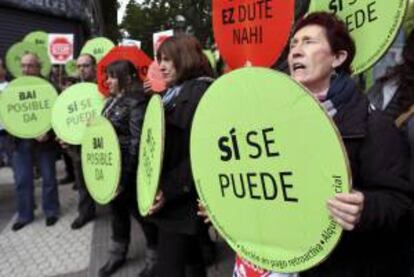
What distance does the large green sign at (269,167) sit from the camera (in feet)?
5.28

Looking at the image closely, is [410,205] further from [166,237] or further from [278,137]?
[166,237]

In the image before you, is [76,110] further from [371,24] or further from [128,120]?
[371,24]

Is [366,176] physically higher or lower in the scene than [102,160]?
higher

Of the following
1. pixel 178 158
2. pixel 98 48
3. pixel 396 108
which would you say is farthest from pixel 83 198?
pixel 396 108

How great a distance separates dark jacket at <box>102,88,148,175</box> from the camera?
382cm

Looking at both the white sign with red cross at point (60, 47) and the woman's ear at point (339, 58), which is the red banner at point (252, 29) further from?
the white sign with red cross at point (60, 47)

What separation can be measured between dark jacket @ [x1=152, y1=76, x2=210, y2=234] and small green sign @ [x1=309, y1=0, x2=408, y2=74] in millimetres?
842

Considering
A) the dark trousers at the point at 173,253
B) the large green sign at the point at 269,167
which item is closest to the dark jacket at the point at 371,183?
the large green sign at the point at 269,167

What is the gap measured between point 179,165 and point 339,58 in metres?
1.22

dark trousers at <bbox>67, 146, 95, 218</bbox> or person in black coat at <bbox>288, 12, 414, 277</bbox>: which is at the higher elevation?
person in black coat at <bbox>288, 12, 414, 277</bbox>

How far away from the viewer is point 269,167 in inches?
69.4

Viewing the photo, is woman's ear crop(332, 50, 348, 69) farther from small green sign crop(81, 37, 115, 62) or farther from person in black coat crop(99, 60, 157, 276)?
small green sign crop(81, 37, 115, 62)

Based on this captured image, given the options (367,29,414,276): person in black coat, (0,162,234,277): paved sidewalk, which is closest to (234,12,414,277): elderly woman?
(367,29,414,276): person in black coat

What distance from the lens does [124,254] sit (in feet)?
16.0
